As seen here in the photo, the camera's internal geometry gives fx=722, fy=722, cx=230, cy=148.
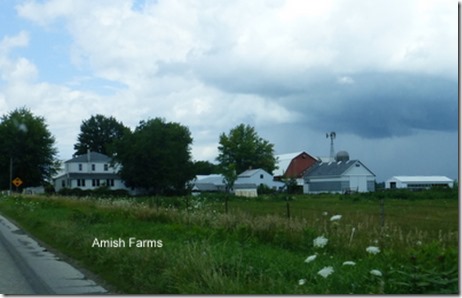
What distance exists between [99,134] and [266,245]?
10.6ft

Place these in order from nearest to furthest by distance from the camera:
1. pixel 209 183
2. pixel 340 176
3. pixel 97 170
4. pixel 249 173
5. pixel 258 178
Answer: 1. pixel 340 176
2. pixel 97 170
3. pixel 249 173
4. pixel 258 178
5. pixel 209 183

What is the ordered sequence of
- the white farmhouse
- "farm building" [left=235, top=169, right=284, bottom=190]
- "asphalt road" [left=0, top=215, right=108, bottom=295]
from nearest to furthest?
"asphalt road" [left=0, top=215, right=108, bottom=295]
"farm building" [left=235, top=169, right=284, bottom=190]
the white farmhouse

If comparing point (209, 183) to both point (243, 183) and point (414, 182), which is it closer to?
point (243, 183)

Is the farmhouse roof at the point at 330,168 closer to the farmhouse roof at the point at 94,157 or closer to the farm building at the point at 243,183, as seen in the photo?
the farm building at the point at 243,183

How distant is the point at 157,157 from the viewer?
12.0 meters

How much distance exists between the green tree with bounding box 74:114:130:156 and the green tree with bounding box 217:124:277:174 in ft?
4.98

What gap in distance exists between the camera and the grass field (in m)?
7.68

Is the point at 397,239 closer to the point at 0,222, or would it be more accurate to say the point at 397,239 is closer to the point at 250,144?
the point at 250,144

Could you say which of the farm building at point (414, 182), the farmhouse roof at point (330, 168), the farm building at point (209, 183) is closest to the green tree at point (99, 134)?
the farm building at point (209, 183)

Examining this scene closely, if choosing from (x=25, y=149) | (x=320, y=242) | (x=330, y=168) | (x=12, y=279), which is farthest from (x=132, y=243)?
(x=25, y=149)

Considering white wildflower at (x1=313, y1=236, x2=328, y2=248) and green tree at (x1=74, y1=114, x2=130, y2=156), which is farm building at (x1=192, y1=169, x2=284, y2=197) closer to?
white wildflower at (x1=313, y1=236, x2=328, y2=248)

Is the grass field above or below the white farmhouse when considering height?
below

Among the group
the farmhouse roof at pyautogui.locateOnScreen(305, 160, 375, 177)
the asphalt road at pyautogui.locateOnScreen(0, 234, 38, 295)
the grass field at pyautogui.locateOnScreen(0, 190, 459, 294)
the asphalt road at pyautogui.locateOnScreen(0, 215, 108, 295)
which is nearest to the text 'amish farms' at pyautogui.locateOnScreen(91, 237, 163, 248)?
the grass field at pyautogui.locateOnScreen(0, 190, 459, 294)

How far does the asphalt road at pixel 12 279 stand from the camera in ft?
32.2
